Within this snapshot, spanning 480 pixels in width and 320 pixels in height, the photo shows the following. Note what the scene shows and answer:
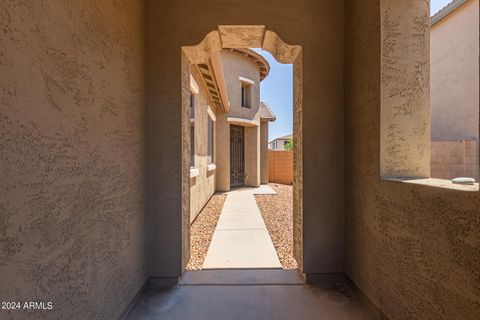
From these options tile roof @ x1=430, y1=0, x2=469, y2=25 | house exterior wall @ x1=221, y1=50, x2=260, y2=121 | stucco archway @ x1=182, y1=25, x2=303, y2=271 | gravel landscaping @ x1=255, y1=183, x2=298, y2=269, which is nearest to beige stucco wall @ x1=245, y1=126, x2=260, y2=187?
house exterior wall @ x1=221, y1=50, x2=260, y2=121

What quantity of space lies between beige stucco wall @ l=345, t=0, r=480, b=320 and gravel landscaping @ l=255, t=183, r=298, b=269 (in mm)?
1032

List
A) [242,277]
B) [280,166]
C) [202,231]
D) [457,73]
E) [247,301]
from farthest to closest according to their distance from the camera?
[280,166], [457,73], [202,231], [242,277], [247,301]

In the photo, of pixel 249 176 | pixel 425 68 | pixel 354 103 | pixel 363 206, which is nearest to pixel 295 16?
pixel 354 103

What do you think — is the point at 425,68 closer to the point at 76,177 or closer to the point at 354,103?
the point at 354,103

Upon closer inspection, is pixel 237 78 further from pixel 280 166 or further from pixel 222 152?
pixel 280 166

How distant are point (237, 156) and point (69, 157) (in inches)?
377

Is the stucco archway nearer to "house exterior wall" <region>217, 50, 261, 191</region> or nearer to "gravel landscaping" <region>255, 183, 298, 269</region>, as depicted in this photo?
"gravel landscaping" <region>255, 183, 298, 269</region>

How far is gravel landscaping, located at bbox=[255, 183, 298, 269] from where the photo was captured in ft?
10.6

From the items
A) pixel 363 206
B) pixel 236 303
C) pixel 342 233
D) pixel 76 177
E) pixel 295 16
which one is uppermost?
pixel 295 16

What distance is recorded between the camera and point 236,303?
2104 millimetres

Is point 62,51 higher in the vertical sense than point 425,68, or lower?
lower

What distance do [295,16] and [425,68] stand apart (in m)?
1.37

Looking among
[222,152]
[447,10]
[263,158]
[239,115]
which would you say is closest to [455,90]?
[447,10]

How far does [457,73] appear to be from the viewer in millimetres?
6598
